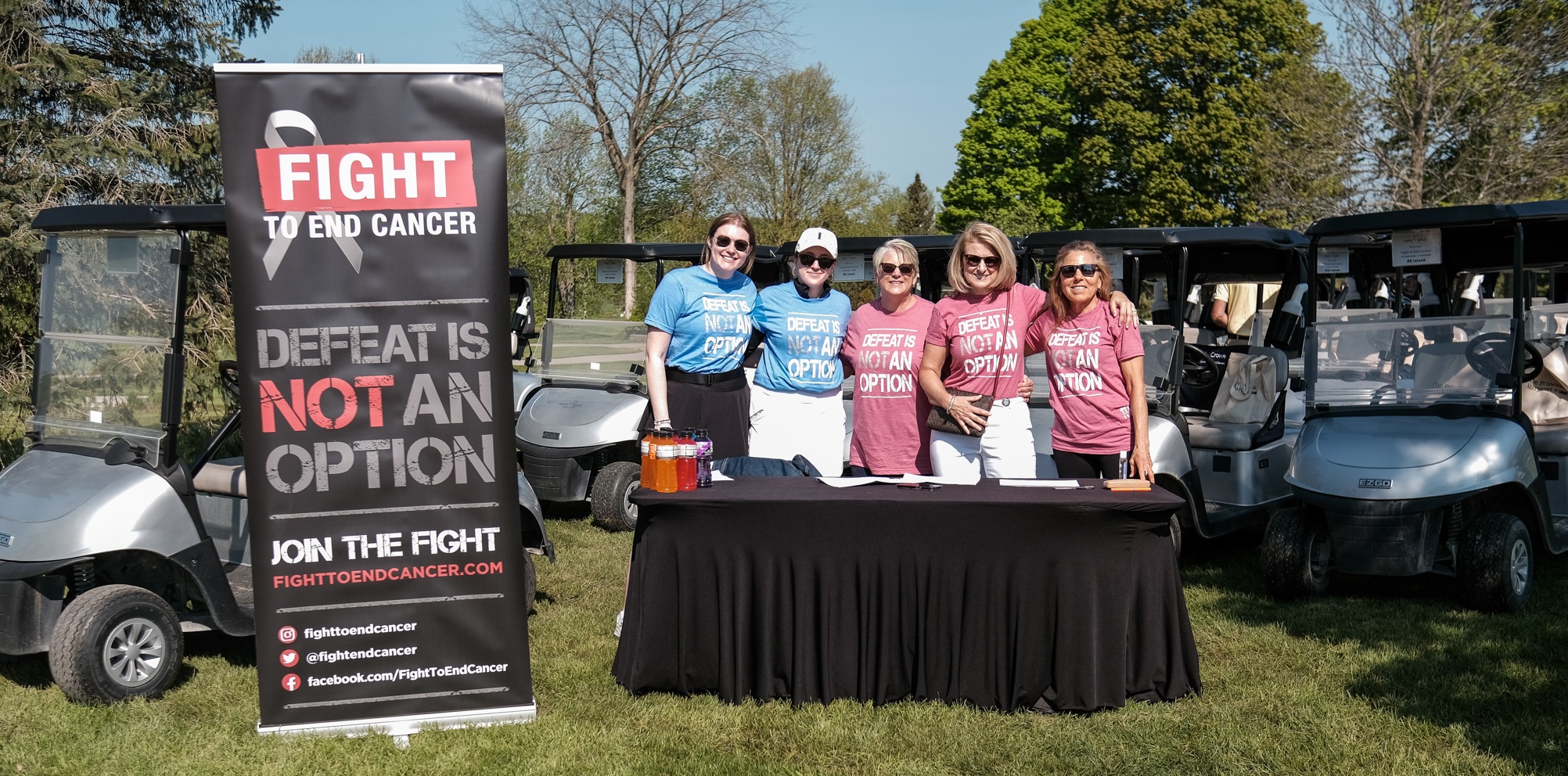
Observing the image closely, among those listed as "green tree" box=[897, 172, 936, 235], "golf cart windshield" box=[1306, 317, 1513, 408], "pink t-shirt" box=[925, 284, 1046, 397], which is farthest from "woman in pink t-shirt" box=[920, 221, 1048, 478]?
"green tree" box=[897, 172, 936, 235]

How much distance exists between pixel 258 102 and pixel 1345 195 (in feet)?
68.6

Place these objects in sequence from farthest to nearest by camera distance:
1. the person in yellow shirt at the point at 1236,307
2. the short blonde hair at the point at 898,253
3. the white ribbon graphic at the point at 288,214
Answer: the person in yellow shirt at the point at 1236,307 < the short blonde hair at the point at 898,253 < the white ribbon graphic at the point at 288,214

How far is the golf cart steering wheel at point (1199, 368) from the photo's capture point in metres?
7.92

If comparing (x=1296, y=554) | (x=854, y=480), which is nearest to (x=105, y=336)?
(x=854, y=480)

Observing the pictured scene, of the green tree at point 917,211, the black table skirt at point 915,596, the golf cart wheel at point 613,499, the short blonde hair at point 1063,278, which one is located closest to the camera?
the black table skirt at point 915,596

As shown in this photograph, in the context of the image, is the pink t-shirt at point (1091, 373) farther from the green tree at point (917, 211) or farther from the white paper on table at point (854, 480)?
the green tree at point (917, 211)

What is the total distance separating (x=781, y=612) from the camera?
14.0 feet

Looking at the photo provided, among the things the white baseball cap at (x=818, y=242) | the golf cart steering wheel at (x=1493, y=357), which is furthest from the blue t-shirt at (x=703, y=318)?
the golf cart steering wheel at (x=1493, y=357)

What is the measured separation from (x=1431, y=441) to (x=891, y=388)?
105 inches

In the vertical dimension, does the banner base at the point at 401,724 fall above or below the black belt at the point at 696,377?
below

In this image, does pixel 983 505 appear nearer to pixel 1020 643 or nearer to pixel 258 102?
pixel 1020 643

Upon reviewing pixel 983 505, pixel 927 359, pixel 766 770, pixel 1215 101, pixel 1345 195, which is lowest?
pixel 766 770

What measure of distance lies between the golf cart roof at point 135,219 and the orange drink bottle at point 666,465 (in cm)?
184

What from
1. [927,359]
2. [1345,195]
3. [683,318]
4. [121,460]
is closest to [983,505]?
[927,359]
